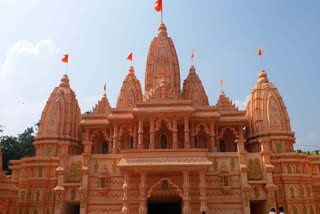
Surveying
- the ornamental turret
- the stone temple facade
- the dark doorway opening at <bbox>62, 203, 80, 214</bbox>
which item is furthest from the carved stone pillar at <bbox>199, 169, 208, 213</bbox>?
the dark doorway opening at <bbox>62, 203, 80, 214</bbox>

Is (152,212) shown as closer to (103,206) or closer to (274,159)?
(103,206)

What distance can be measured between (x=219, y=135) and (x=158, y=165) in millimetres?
9458

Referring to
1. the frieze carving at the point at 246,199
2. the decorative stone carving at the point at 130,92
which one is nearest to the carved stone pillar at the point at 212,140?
the frieze carving at the point at 246,199

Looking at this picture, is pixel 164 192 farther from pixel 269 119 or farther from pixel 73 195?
pixel 269 119

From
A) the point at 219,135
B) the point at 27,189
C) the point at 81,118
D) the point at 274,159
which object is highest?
the point at 81,118

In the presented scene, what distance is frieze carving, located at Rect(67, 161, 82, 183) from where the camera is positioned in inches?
774

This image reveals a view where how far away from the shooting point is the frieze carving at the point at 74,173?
64.5ft

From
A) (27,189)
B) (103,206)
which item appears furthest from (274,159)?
(27,189)

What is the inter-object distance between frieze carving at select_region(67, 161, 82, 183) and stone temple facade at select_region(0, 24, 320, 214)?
0.07 metres

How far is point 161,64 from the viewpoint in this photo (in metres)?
28.1

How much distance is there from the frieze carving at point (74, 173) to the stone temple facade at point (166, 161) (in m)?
0.07

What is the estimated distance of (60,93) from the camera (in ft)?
84.8

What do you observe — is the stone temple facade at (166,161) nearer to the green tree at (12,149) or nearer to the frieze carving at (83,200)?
the frieze carving at (83,200)

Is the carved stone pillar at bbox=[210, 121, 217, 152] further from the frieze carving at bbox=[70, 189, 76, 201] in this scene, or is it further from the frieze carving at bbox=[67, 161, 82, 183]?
the frieze carving at bbox=[70, 189, 76, 201]
